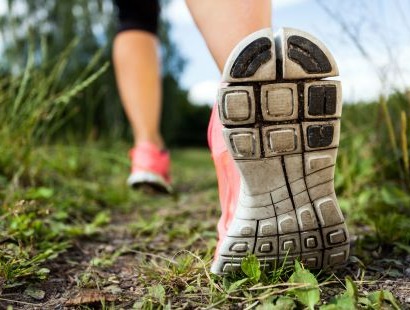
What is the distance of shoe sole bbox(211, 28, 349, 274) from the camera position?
825 mm

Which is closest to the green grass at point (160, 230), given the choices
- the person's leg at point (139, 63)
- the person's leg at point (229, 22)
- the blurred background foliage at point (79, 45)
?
the person's leg at point (139, 63)

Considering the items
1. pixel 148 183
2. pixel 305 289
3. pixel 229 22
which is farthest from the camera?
pixel 148 183

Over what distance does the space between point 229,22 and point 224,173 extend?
290 millimetres

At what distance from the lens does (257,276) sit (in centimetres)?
86

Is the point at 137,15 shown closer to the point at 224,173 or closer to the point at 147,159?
the point at 147,159

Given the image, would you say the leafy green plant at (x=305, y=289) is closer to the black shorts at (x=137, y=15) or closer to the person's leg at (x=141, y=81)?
the person's leg at (x=141, y=81)

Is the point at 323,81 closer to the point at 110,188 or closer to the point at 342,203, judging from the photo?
the point at 342,203

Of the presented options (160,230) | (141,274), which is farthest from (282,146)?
(160,230)

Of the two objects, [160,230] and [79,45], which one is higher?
[79,45]

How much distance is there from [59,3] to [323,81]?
11.5 ft

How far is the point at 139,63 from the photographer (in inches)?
76.8

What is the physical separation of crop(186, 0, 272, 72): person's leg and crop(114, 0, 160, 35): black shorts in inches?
39.9

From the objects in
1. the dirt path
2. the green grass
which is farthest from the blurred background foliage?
the dirt path

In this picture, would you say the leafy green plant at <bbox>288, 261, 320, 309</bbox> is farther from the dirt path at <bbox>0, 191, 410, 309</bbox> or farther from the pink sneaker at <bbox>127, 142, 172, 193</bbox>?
the pink sneaker at <bbox>127, 142, 172, 193</bbox>
